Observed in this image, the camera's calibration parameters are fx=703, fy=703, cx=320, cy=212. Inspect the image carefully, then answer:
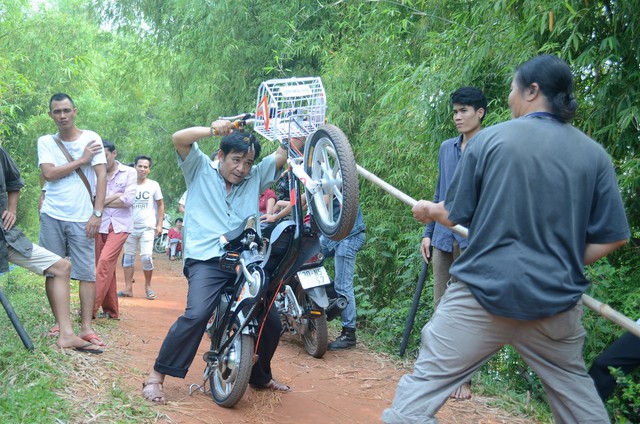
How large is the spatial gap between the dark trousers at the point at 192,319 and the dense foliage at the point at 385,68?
2446 millimetres

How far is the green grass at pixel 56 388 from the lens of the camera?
409 centimetres

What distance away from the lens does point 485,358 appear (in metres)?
2.97

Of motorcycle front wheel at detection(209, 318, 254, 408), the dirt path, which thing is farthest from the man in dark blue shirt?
motorcycle front wheel at detection(209, 318, 254, 408)

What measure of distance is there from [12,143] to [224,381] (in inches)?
650

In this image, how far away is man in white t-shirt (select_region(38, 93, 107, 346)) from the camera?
19.0ft

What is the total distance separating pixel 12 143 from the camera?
19.1 metres

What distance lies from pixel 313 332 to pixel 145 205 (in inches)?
159

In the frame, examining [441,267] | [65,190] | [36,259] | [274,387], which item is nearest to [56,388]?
[36,259]

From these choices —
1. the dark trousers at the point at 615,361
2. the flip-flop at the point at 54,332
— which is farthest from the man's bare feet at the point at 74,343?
the dark trousers at the point at 615,361

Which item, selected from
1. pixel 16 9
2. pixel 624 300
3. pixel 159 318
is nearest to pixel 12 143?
pixel 16 9

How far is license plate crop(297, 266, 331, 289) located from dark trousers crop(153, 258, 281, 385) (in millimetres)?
1186

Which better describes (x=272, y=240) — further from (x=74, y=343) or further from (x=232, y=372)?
(x=74, y=343)

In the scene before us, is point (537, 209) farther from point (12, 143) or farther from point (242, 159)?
point (12, 143)

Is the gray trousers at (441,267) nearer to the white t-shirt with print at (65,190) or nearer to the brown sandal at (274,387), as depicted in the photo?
the brown sandal at (274,387)
